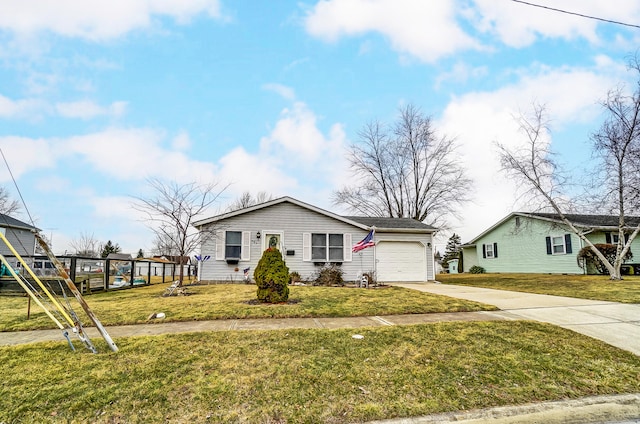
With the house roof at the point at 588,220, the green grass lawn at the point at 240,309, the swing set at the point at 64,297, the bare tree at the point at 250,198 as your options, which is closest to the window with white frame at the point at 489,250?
the house roof at the point at 588,220

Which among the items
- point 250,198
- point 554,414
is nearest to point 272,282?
point 554,414

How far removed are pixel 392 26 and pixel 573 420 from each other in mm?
9124

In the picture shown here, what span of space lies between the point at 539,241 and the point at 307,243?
16.1 meters

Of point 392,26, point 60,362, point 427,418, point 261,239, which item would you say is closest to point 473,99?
point 392,26

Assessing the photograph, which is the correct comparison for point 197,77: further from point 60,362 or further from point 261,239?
point 60,362

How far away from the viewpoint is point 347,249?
15508 mm

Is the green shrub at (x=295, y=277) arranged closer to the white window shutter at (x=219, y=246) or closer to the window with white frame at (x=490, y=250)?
the white window shutter at (x=219, y=246)

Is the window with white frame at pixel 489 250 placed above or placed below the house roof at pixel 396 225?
below

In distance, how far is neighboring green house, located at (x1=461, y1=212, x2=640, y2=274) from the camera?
63.1 feet

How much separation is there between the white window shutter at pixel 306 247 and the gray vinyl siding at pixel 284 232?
0.42 feet

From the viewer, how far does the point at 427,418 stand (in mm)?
3102

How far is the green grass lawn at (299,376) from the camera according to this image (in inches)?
124

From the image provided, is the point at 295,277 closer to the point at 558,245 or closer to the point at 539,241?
the point at 558,245

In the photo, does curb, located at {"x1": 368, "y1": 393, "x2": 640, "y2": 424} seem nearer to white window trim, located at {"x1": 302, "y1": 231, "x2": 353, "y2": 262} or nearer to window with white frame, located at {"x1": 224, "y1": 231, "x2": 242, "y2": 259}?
white window trim, located at {"x1": 302, "y1": 231, "x2": 353, "y2": 262}
